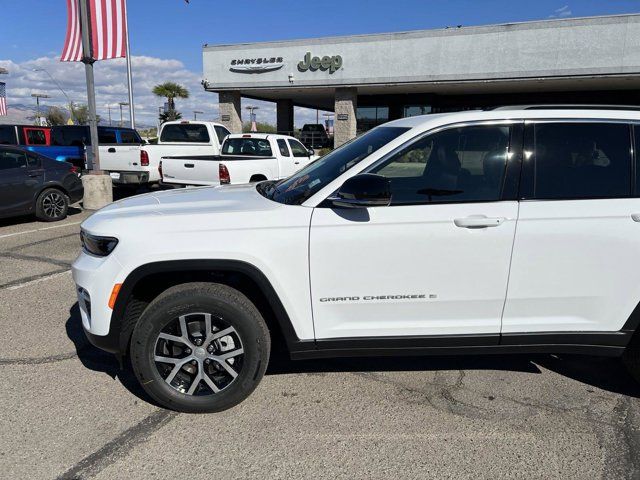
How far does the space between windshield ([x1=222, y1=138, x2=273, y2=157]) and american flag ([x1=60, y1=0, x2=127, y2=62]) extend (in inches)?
134

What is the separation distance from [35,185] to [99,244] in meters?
7.35

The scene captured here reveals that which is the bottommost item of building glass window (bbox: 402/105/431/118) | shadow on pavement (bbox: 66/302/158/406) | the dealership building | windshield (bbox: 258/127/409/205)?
shadow on pavement (bbox: 66/302/158/406)

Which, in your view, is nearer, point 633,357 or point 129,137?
point 633,357

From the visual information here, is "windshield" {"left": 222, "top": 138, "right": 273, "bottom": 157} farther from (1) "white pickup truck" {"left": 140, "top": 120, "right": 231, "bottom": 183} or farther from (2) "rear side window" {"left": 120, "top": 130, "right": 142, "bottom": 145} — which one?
(2) "rear side window" {"left": 120, "top": 130, "right": 142, "bottom": 145}

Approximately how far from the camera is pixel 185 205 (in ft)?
10.5

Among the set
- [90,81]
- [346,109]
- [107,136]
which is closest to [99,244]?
[90,81]

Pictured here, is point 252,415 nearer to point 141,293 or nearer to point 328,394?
point 328,394

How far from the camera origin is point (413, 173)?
3.28 metres

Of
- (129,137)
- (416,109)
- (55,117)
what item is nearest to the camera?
(129,137)

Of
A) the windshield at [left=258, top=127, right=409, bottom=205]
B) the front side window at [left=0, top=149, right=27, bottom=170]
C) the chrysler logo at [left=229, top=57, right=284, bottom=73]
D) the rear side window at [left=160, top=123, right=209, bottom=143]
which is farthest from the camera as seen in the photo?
the chrysler logo at [left=229, top=57, right=284, bottom=73]

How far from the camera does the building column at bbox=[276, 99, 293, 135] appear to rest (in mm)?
33344

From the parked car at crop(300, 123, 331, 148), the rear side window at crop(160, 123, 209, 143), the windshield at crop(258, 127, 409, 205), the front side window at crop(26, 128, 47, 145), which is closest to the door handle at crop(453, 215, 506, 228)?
the windshield at crop(258, 127, 409, 205)

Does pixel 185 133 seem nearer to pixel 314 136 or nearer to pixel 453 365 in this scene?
pixel 453 365

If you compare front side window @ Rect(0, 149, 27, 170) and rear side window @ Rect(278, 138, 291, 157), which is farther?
rear side window @ Rect(278, 138, 291, 157)
